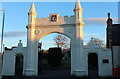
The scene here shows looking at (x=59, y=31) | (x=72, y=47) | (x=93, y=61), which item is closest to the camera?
(x=72, y=47)

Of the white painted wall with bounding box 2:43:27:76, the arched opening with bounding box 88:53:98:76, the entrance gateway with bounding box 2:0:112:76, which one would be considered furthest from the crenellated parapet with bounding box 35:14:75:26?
the arched opening with bounding box 88:53:98:76

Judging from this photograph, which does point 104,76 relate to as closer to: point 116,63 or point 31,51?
point 116,63

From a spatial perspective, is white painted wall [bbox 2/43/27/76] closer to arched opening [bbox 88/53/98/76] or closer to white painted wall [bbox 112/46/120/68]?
white painted wall [bbox 112/46/120/68]

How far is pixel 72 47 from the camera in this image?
15.8 metres

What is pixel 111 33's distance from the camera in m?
21.1

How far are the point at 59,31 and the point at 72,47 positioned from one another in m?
2.49

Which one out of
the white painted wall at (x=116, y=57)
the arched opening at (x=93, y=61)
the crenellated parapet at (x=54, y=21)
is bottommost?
the arched opening at (x=93, y=61)

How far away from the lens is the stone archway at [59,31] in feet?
50.4

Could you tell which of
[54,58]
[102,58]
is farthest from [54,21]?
[54,58]

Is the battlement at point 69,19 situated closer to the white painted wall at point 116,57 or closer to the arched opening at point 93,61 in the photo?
the white painted wall at point 116,57

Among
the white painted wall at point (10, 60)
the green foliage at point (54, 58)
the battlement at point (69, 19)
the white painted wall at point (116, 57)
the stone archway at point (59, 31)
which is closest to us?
the stone archway at point (59, 31)

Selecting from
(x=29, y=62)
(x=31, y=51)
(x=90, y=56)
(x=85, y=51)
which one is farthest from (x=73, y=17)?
(x=90, y=56)

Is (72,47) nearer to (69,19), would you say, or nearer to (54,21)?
(69,19)

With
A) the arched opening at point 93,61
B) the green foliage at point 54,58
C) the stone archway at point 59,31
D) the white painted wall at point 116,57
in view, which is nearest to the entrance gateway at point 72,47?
the stone archway at point 59,31
